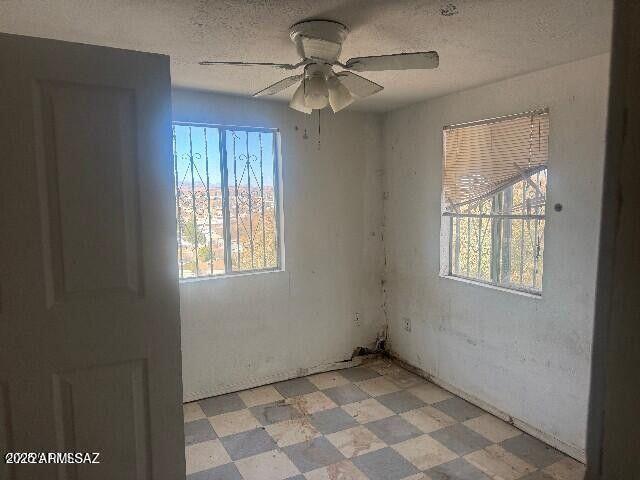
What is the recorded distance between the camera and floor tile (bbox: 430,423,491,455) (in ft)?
8.71

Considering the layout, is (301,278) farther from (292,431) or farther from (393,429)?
(393,429)

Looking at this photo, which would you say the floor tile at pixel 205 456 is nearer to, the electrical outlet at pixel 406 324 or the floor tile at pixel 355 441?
the floor tile at pixel 355 441

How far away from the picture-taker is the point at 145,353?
1443 mm

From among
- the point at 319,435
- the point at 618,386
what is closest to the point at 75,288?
the point at 618,386

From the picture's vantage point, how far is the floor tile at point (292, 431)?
2758 millimetres

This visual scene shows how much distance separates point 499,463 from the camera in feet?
8.21

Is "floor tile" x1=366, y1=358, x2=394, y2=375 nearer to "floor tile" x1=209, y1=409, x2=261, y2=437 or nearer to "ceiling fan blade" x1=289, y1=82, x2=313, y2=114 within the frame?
"floor tile" x1=209, y1=409, x2=261, y2=437

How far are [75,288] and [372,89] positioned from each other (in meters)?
1.62

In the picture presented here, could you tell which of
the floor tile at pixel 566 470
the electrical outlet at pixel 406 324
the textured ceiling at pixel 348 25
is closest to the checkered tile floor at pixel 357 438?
the floor tile at pixel 566 470

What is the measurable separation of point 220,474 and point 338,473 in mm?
675

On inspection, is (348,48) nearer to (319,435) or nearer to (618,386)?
(618,386)

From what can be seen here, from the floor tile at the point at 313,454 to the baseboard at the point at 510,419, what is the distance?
1.21m

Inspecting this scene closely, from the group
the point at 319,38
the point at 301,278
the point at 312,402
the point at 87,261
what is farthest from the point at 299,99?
the point at 312,402

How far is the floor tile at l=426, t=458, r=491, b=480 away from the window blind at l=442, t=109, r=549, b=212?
1.76 metres
